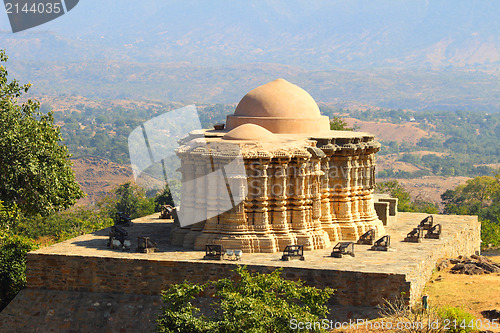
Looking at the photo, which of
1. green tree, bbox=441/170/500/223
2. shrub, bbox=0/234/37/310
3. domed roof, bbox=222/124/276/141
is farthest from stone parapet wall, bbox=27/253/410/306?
green tree, bbox=441/170/500/223

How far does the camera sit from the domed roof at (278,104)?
3120cm

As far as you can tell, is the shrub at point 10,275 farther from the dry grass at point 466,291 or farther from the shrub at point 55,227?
the dry grass at point 466,291

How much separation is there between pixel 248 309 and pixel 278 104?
1291 centimetres

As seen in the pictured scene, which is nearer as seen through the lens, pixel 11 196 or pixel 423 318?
pixel 423 318

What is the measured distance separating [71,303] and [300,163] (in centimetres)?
942

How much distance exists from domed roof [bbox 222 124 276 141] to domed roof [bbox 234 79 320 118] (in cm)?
233

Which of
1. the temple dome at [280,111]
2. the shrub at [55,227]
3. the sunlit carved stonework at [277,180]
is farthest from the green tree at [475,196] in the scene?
the temple dome at [280,111]

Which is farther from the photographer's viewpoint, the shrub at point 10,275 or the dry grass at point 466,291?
the shrub at point 10,275

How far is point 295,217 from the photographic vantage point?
28.1m

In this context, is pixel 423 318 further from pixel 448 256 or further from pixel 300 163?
pixel 448 256

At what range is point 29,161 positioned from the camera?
30266mm

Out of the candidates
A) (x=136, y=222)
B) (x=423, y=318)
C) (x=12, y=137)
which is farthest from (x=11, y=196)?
(x=423, y=318)

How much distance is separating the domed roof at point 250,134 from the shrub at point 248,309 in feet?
24.4

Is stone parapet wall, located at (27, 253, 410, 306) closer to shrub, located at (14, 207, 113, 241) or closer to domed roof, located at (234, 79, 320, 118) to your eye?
domed roof, located at (234, 79, 320, 118)
